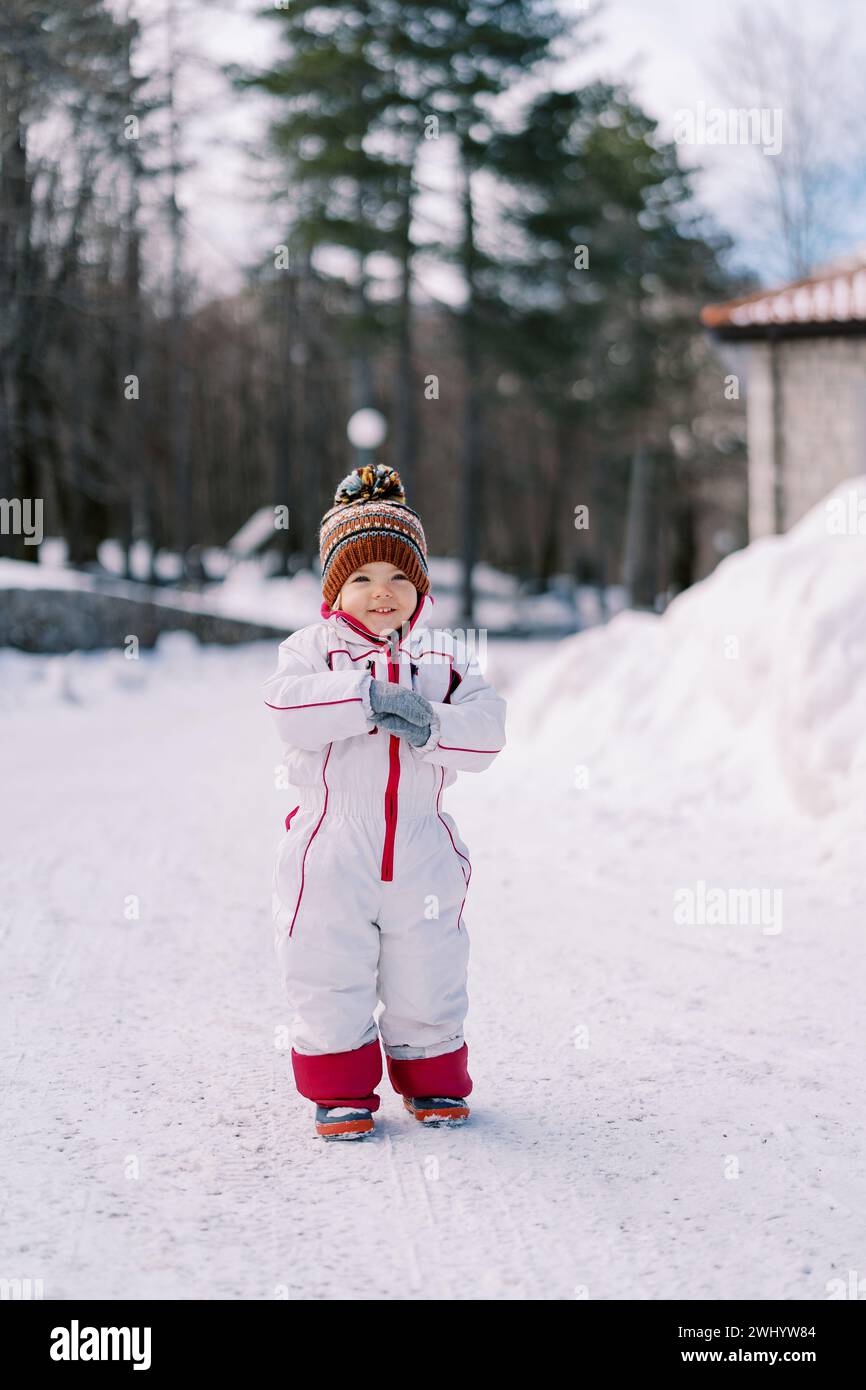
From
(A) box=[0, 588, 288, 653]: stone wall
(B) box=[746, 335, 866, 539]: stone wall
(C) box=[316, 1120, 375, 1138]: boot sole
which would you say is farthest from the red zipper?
(B) box=[746, 335, 866, 539]: stone wall

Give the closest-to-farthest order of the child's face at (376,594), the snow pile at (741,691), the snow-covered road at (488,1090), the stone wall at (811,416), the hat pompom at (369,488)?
the snow-covered road at (488,1090)
the child's face at (376,594)
the hat pompom at (369,488)
the snow pile at (741,691)
the stone wall at (811,416)

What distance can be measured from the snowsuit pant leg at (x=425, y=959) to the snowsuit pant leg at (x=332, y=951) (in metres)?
0.06

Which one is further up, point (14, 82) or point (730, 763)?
point (14, 82)

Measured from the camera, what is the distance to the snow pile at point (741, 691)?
646 centimetres

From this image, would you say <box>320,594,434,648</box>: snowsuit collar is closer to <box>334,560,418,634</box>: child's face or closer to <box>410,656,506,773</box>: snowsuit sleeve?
<box>334,560,418,634</box>: child's face

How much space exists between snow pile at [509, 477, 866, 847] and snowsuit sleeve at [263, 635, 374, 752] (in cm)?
344

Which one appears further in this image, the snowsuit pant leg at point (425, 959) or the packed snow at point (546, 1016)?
the snowsuit pant leg at point (425, 959)

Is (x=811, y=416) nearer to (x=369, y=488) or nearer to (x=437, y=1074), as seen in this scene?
(x=369, y=488)

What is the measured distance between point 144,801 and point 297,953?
4606mm

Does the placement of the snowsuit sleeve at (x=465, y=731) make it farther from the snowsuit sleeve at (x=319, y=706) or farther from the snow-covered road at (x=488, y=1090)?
the snow-covered road at (x=488, y=1090)

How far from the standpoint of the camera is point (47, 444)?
21219mm

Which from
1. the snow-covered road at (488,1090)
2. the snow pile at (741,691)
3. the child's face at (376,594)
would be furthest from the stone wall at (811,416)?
the child's face at (376,594)

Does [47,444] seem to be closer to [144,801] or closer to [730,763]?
[144,801]
